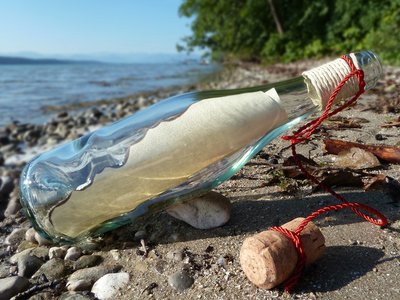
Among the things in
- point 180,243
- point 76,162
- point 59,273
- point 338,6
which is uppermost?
point 338,6

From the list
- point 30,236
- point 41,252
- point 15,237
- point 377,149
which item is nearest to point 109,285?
point 41,252

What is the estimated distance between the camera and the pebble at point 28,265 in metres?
1.73

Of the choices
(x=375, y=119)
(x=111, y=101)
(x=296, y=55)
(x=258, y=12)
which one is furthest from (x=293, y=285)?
(x=258, y=12)

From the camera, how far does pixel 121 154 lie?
1.52m

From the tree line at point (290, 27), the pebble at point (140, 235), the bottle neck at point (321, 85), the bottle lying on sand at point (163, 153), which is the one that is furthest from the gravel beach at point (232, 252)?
the tree line at point (290, 27)

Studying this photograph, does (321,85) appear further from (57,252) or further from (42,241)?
(42,241)

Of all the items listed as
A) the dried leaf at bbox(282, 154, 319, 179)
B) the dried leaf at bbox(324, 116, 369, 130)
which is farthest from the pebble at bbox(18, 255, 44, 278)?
the dried leaf at bbox(324, 116, 369, 130)

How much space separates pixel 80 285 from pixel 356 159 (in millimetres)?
1370

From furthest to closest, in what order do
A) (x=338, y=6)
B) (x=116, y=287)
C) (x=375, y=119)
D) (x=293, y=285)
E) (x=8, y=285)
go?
(x=338, y=6), (x=375, y=119), (x=8, y=285), (x=116, y=287), (x=293, y=285)

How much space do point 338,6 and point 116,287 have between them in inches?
601

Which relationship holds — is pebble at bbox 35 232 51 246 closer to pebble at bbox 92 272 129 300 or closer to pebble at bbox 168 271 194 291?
pebble at bbox 92 272 129 300

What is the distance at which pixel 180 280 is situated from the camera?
1.40 metres

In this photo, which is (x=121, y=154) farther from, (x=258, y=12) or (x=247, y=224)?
(x=258, y=12)

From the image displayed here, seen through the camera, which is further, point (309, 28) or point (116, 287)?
point (309, 28)
